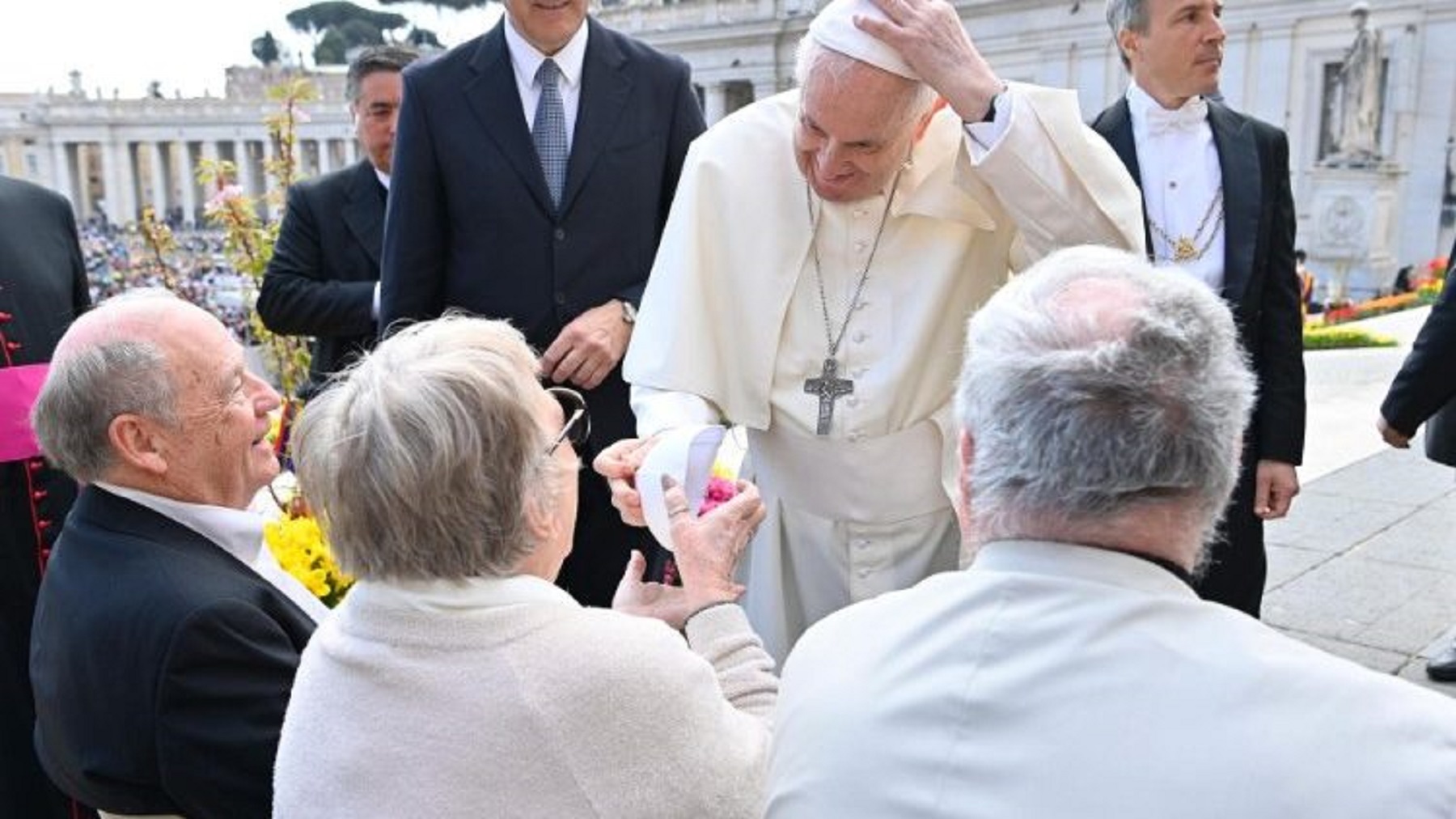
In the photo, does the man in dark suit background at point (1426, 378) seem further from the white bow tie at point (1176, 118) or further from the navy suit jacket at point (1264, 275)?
the white bow tie at point (1176, 118)

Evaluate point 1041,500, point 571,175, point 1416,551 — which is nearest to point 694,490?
point 1041,500

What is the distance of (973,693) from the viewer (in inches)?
50.3

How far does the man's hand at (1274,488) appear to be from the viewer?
3.10 metres

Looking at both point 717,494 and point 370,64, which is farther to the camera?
point 370,64

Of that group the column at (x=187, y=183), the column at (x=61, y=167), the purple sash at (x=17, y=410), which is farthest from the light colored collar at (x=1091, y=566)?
the column at (x=61, y=167)

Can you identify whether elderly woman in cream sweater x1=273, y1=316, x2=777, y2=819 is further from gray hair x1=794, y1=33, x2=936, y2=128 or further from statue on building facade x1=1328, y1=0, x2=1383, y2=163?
statue on building facade x1=1328, y1=0, x2=1383, y2=163

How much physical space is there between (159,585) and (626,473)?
0.76 meters

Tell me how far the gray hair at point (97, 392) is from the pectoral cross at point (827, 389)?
3.89 ft

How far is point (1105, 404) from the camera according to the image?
1.31 m

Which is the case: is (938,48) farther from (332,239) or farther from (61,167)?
(61,167)

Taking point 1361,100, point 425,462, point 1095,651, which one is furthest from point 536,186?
point 1361,100

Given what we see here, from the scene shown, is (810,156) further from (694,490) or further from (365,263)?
(365,263)

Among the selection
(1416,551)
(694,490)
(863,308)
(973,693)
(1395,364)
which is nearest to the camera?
(973,693)

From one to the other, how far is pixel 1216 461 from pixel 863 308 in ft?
4.20
